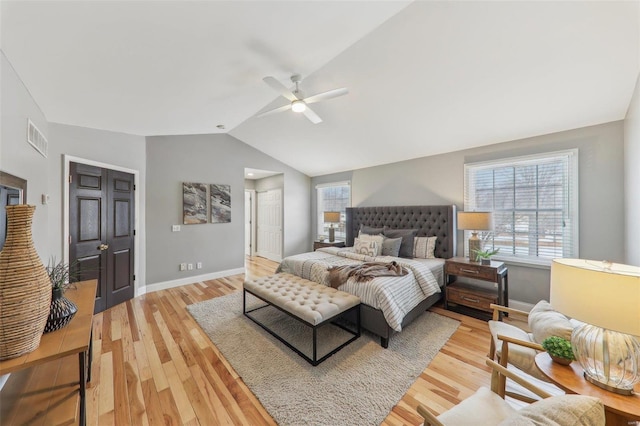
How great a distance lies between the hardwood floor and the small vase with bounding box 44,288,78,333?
2.41ft

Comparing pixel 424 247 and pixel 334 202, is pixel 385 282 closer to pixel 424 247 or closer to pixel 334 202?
pixel 424 247

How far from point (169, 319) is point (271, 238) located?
12.2ft

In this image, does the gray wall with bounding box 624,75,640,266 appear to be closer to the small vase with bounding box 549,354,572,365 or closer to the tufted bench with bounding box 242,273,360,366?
the small vase with bounding box 549,354,572,365

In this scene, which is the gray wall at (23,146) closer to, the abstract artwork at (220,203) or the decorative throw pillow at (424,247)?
the abstract artwork at (220,203)

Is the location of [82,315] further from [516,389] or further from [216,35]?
[516,389]

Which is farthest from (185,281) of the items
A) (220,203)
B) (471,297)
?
(471,297)

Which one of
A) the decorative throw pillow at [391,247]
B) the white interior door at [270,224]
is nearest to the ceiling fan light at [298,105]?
the decorative throw pillow at [391,247]

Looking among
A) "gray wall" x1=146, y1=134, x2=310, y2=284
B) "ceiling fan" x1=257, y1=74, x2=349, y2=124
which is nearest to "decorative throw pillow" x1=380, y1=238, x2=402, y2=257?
"ceiling fan" x1=257, y1=74, x2=349, y2=124

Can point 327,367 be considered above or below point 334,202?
below

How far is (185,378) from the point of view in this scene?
2014 mm

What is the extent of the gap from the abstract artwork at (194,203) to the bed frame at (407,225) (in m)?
2.98

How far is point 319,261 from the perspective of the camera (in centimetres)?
346

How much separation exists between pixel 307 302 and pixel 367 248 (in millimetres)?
1814

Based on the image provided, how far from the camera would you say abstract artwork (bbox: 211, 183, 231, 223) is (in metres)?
4.82
